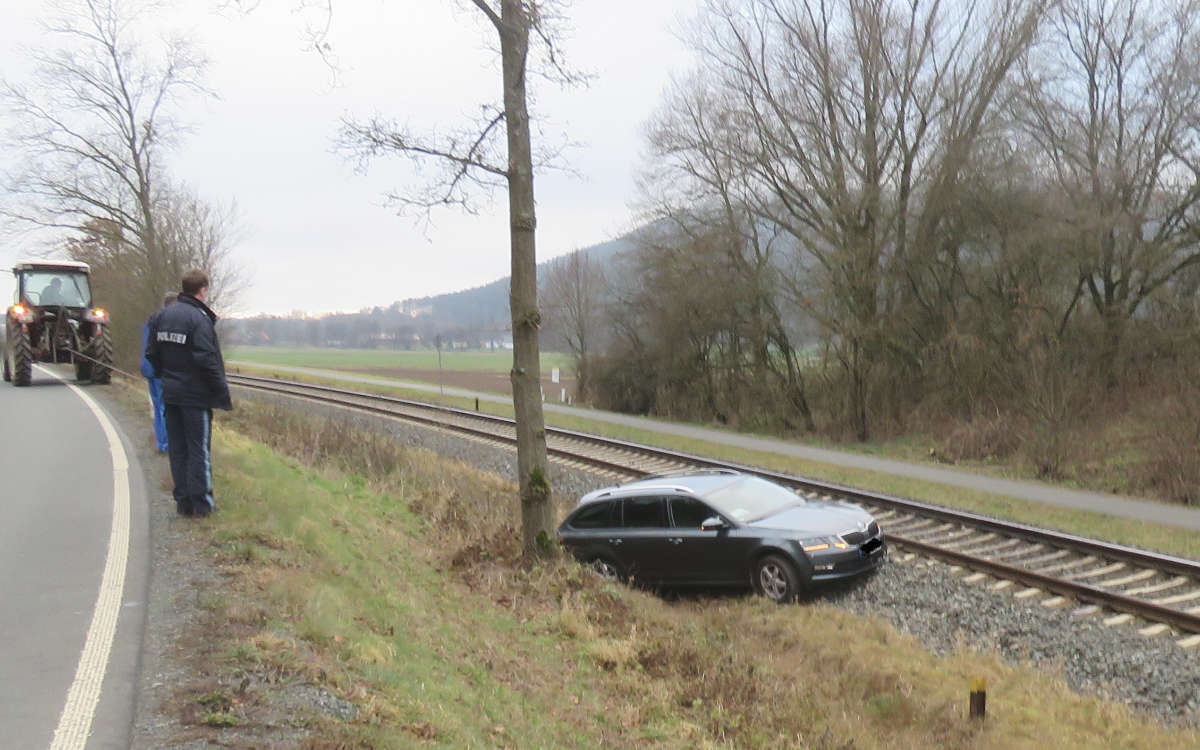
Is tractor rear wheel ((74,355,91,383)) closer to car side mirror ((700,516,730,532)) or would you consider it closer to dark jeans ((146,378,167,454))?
dark jeans ((146,378,167,454))

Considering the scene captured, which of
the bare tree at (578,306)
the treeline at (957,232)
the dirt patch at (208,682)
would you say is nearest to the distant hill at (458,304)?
the bare tree at (578,306)

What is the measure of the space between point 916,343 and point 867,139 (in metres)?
6.70

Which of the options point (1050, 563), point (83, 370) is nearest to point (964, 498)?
point (1050, 563)

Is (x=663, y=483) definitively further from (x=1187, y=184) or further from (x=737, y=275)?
(x=737, y=275)

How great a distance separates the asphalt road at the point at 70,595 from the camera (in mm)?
3975

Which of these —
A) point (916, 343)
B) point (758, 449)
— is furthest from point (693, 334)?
point (758, 449)

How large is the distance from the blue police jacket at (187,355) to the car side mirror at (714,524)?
580 cm

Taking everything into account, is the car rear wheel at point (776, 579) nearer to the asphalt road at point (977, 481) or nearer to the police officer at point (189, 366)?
the police officer at point (189, 366)

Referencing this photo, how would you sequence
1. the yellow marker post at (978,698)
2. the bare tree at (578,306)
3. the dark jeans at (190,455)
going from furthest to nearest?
the bare tree at (578,306)
the dark jeans at (190,455)
the yellow marker post at (978,698)

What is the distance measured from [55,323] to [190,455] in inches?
757

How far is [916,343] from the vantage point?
94.6 feet

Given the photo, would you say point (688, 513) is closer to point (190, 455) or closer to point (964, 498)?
point (190, 455)

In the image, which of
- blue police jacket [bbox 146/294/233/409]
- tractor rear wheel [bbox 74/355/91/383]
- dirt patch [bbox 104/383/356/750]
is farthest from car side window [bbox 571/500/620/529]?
tractor rear wheel [bbox 74/355/91/383]

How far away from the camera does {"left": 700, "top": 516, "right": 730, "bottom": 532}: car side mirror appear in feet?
35.2
